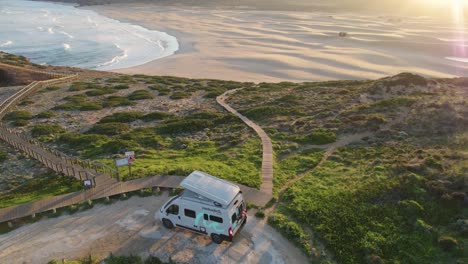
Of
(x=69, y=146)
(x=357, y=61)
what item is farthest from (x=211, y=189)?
(x=357, y=61)

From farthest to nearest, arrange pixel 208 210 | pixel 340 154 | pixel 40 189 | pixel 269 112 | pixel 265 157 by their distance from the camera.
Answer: pixel 269 112, pixel 265 157, pixel 340 154, pixel 40 189, pixel 208 210

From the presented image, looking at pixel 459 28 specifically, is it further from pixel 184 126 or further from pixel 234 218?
pixel 234 218

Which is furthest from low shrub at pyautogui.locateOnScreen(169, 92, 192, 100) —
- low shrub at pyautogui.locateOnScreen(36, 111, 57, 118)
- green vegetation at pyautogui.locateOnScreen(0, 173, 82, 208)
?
green vegetation at pyautogui.locateOnScreen(0, 173, 82, 208)

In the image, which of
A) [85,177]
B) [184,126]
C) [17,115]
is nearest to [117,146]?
[85,177]

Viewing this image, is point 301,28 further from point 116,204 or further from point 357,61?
point 116,204

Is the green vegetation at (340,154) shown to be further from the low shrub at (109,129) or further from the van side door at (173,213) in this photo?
the van side door at (173,213)
